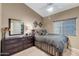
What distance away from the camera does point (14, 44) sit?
1.99 metres

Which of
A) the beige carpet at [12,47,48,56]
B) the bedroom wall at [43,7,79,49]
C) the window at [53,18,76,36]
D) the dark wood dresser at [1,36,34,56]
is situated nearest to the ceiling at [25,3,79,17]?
the bedroom wall at [43,7,79,49]

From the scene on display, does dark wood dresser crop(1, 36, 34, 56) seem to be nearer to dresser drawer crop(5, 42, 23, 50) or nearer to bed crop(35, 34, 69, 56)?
dresser drawer crop(5, 42, 23, 50)

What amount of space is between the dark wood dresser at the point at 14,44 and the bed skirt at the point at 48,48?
0.52ft

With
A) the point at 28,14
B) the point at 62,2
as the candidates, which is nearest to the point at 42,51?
the point at 28,14

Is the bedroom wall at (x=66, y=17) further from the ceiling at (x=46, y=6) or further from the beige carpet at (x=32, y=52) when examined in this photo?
the beige carpet at (x=32, y=52)

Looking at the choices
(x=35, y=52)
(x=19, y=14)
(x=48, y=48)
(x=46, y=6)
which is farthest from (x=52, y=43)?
(x=19, y=14)

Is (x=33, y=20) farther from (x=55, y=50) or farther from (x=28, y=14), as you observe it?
(x=55, y=50)

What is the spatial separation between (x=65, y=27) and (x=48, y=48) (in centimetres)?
58

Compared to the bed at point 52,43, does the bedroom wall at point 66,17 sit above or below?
above

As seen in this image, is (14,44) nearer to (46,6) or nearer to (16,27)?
(16,27)

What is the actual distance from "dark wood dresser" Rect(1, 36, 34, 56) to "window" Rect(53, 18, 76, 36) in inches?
23.4

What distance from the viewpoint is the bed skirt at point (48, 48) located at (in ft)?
6.33

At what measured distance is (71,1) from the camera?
1.92m

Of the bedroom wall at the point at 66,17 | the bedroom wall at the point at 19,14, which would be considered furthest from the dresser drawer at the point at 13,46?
the bedroom wall at the point at 66,17
